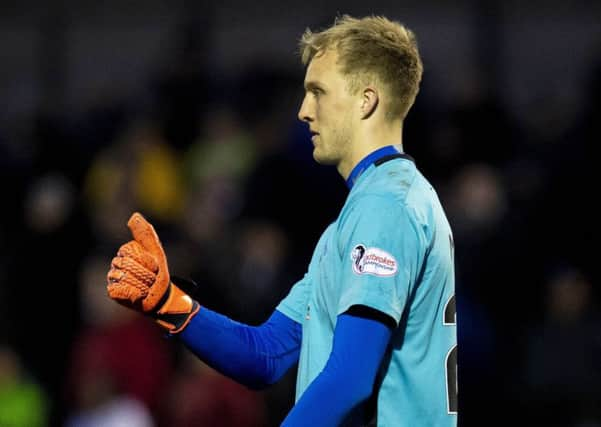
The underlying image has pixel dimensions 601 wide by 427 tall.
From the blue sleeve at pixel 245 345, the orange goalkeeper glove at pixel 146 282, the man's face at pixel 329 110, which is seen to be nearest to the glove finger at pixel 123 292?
the orange goalkeeper glove at pixel 146 282

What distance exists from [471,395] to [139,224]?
3862 millimetres

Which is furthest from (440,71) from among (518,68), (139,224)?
(139,224)

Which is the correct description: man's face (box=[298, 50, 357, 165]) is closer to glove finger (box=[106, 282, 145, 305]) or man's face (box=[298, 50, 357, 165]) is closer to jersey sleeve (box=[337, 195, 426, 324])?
jersey sleeve (box=[337, 195, 426, 324])

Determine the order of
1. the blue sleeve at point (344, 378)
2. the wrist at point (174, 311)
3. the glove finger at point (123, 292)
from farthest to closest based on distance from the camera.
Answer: the wrist at point (174, 311) → the glove finger at point (123, 292) → the blue sleeve at point (344, 378)

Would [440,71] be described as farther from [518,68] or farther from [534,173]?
[534,173]

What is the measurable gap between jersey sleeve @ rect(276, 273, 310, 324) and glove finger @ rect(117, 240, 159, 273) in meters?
0.45

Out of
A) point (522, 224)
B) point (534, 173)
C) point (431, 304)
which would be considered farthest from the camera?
point (534, 173)

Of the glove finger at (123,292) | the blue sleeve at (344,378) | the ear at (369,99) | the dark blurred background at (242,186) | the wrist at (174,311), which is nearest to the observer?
the blue sleeve at (344,378)

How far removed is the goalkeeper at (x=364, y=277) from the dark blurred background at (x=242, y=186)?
10.9ft

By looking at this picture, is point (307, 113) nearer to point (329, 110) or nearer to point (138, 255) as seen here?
point (329, 110)

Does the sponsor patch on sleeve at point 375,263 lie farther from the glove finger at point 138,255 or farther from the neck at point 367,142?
the glove finger at point 138,255

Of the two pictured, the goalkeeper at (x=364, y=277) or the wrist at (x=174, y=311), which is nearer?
the goalkeeper at (x=364, y=277)

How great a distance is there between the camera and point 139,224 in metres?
3.52

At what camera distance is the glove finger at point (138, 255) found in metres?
3.48
